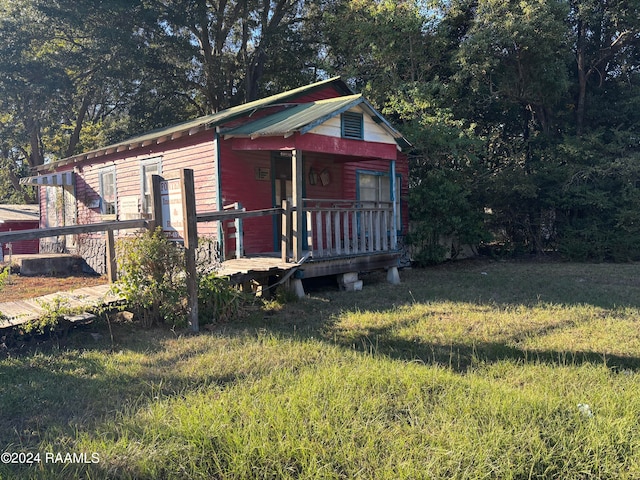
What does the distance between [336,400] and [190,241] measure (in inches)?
132

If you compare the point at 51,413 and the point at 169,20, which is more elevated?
the point at 169,20

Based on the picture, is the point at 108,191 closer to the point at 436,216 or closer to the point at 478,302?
the point at 436,216

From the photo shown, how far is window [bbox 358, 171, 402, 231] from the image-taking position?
11953mm

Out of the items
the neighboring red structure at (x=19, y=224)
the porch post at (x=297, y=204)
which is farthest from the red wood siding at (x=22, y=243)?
the porch post at (x=297, y=204)

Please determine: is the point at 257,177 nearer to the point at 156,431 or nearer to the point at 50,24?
the point at 156,431

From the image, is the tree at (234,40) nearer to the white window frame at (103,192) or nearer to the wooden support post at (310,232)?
the white window frame at (103,192)

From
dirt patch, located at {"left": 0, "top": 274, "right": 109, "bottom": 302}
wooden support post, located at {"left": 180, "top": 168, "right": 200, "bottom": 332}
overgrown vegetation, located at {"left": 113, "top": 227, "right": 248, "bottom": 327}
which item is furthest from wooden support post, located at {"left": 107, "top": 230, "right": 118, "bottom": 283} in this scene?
dirt patch, located at {"left": 0, "top": 274, "right": 109, "bottom": 302}

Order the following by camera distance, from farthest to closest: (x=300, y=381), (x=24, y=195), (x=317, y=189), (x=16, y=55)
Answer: (x=24, y=195), (x=16, y=55), (x=317, y=189), (x=300, y=381)

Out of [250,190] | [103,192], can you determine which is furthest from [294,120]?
[103,192]

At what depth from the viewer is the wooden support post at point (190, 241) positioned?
5.82 metres

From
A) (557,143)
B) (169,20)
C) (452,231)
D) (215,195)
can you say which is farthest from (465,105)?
(169,20)

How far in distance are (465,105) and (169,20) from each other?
11.6 meters

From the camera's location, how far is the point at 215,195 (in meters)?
9.13

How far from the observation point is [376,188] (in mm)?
12375
